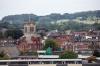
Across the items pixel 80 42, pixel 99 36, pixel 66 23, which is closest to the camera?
pixel 80 42

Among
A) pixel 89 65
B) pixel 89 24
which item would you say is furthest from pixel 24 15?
pixel 89 65

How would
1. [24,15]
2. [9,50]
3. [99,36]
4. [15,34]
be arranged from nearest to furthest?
[9,50], [99,36], [15,34], [24,15]

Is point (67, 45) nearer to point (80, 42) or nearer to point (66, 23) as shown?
point (80, 42)

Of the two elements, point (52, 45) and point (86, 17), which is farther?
point (86, 17)

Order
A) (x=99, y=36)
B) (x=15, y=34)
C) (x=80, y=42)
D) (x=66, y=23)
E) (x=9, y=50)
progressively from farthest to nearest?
(x=66, y=23), (x=15, y=34), (x=99, y=36), (x=80, y=42), (x=9, y=50)

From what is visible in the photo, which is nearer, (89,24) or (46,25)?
(89,24)

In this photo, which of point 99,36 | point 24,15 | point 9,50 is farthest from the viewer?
point 24,15

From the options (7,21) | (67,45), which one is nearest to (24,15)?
(7,21)

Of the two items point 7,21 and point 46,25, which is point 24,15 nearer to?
point 7,21
